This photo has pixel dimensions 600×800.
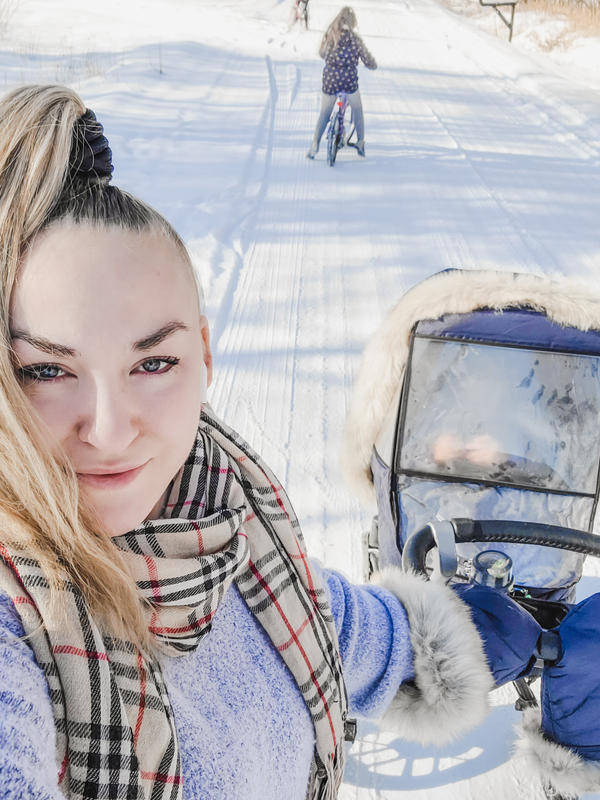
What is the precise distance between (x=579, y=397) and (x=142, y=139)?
22.6ft

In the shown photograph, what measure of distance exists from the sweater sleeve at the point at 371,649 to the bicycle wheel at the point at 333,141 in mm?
6464

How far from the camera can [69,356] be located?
766 millimetres

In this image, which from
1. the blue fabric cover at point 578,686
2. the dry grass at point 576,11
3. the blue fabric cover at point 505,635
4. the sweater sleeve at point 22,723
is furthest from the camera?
the dry grass at point 576,11

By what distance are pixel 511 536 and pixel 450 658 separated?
273 mm

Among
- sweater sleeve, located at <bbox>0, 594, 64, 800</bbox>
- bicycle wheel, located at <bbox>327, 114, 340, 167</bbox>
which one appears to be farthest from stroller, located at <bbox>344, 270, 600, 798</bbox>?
bicycle wheel, located at <bbox>327, 114, 340, 167</bbox>

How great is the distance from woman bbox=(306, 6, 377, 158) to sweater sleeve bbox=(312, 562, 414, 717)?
269 inches

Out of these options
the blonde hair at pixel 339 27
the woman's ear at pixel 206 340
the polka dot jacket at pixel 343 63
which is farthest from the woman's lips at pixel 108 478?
the blonde hair at pixel 339 27

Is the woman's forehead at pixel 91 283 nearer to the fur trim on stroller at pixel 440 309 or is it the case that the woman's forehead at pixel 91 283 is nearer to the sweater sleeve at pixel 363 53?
the fur trim on stroller at pixel 440 309

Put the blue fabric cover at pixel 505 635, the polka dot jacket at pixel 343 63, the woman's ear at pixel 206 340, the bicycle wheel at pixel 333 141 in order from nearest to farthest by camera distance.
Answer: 1. the woman's ear at pixel 206 340
2. the blue fabric cover at pixel 505 635
3. the bicycle wheel at pixel 333 141
4. the polka dot jacket at pixel 343 63

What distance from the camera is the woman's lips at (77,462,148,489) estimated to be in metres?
0.82

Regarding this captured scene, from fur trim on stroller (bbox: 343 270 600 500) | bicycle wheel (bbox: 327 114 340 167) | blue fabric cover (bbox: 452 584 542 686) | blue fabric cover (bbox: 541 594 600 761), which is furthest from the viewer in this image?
bicycle wheel (bbox: 327 114 340 167)

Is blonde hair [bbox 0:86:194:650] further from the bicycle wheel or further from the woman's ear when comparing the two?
the bicycle wheel

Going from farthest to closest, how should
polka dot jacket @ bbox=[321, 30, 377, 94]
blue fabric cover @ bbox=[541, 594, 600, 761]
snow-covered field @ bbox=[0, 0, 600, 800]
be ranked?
polka dot jacket @ bbox=[321, 30, 377, 94] → snow-covered field @ bbox=[0, 0, 600, 800] → blue fabric cover @ bbox=[541, 594, 600, 761]

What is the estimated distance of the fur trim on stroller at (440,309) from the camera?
1.78m
